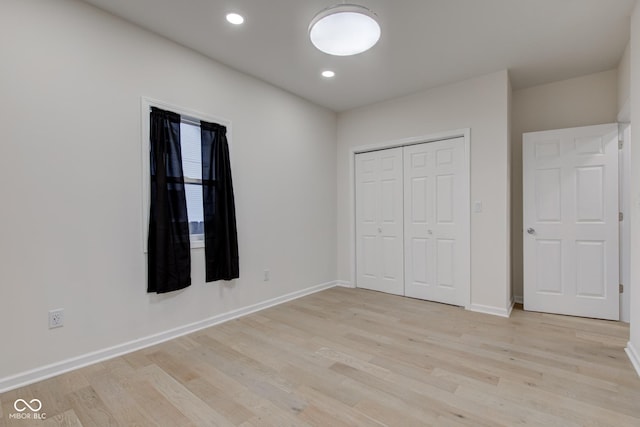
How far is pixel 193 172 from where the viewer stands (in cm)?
304

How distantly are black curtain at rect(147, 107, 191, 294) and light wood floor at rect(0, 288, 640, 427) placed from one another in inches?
23.9

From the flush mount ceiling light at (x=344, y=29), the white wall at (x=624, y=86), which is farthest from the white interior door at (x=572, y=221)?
the flush mount ceiling light at (x=344, y=29)

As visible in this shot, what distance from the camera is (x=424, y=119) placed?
3982 millimetres

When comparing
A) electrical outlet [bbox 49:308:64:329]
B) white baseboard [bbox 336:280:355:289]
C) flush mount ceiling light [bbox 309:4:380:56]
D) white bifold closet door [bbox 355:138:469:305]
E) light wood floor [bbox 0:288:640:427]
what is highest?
flush mount ceiling light [bbox 309:4:380:56]

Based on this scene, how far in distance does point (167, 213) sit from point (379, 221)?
2.86m

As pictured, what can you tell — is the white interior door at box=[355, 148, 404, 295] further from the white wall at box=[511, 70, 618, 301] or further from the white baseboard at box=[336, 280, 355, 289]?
the white wall at box=[511, 70, 618, 301]

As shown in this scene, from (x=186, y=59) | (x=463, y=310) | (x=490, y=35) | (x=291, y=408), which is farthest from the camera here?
(x=463, y=310)

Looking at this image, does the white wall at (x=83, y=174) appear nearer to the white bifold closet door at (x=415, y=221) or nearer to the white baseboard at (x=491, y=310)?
the white bifold closet door at (x=415, y=221)

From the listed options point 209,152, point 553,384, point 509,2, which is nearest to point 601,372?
point 553,384

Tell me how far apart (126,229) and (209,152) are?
1.07 metres

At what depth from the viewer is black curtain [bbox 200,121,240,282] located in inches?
122

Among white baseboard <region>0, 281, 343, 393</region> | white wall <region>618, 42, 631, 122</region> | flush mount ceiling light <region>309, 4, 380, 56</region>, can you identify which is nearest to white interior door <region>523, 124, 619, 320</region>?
white wall <region>618, 42, 631, 122</region>

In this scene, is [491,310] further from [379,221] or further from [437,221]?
[379,221]

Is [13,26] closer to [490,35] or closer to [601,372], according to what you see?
[490,35]
